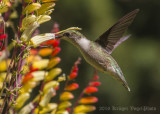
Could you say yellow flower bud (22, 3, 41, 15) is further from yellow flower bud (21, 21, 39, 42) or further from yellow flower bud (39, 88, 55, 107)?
yellow flower bud (39, 88, 55, 107)

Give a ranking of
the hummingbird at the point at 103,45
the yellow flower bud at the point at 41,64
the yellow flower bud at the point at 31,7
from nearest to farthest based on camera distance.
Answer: the yellow flower bud at the point at 31,7 < the hummingbird at the point at 103,45 < the yellow flower bud at the point at 41,64

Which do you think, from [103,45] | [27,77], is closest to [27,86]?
Answer: [27,77]

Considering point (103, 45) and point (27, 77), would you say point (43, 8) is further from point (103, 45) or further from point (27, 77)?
point (103, 45)

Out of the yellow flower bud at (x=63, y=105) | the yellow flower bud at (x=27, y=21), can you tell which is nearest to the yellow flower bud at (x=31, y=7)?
the yellow flower bud at (x=27, y=21)

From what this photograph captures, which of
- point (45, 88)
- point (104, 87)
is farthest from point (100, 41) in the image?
point (104, 87)

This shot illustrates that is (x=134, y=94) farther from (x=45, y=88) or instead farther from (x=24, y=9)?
(x=24, y=9)

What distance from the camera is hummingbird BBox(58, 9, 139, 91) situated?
1025 mm

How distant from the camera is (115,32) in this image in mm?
1110

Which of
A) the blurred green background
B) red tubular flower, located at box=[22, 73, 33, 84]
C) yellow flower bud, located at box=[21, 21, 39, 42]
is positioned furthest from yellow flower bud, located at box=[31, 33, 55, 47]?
the blurred green background

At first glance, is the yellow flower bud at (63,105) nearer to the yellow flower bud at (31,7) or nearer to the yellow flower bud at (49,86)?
the yellow flower bud at (49,86)

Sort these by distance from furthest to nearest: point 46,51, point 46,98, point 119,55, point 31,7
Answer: point 119,55
point 46,51
point 46,98
point 31,7

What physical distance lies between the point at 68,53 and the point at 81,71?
228 mm

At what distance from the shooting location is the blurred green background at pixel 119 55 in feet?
9.08

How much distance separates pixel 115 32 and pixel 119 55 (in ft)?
5.66
